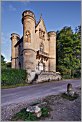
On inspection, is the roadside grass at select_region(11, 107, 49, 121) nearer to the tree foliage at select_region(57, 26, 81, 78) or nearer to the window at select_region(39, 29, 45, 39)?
the tree foliage at select_region(57, 26, 81, 78)

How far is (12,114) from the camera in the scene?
22.9 feet

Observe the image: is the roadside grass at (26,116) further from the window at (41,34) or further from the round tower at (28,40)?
the window at (41,34)

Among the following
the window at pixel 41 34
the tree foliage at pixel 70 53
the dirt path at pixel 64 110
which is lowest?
the dirt path at pixel 64 110

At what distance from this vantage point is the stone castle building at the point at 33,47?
25.7 metres

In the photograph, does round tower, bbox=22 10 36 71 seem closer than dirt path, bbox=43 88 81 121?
No

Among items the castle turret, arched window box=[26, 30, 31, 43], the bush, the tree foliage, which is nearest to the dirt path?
the bush

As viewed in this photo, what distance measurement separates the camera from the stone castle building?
84.2ft

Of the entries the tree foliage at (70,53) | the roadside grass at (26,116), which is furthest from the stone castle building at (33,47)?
the roadside grass at (26,116)

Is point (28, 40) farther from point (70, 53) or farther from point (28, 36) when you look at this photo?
point (70, 53)

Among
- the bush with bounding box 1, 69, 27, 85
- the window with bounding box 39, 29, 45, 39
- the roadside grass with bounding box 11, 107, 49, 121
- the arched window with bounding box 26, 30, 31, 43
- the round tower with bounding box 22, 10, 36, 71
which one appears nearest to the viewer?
the roadside grass with bounding box 11, 107, 49, 121

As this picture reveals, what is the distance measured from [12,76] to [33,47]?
27.9 ft

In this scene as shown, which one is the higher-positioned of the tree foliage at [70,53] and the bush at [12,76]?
the tree foliage at [70,53]

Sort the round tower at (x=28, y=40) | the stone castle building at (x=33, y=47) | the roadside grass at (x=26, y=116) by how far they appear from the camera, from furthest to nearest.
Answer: the stone castle building at (x=33, y=47) < the round tower at (x=28, y=40) < the roadside grass at (x=26, y=116)

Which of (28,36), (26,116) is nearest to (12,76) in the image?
(28,36)
